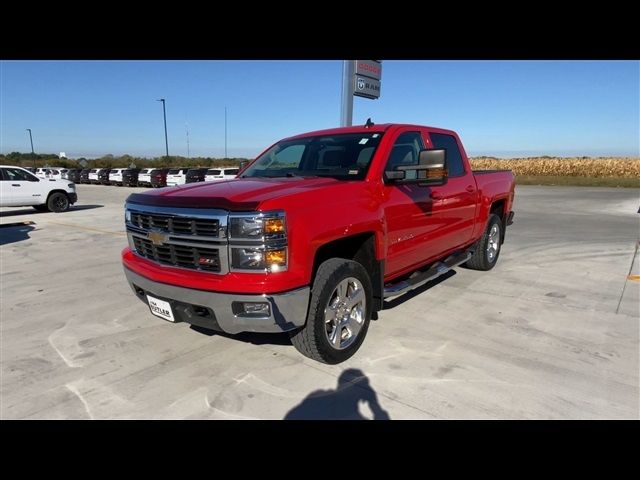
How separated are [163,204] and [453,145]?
385cm

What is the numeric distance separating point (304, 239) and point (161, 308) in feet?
4.24

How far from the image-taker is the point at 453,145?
18.0ft

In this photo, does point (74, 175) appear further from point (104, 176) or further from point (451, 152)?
point (451, 152)

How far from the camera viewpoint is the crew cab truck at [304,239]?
9.27ft

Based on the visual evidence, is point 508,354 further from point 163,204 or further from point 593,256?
point 593,256

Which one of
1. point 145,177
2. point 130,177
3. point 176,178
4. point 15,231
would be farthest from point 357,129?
point 130,177

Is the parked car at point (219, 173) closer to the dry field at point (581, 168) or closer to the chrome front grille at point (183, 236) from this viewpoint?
the chrome front grille at point (183, 236)

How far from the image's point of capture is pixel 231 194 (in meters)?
3.03

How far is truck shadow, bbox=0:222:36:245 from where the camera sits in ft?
30.7

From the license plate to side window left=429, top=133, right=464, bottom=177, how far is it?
11.6 ft

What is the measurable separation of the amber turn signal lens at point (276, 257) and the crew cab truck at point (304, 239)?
0.03 ft

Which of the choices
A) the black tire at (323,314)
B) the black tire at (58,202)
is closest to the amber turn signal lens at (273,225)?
the black tire at (323,314)
